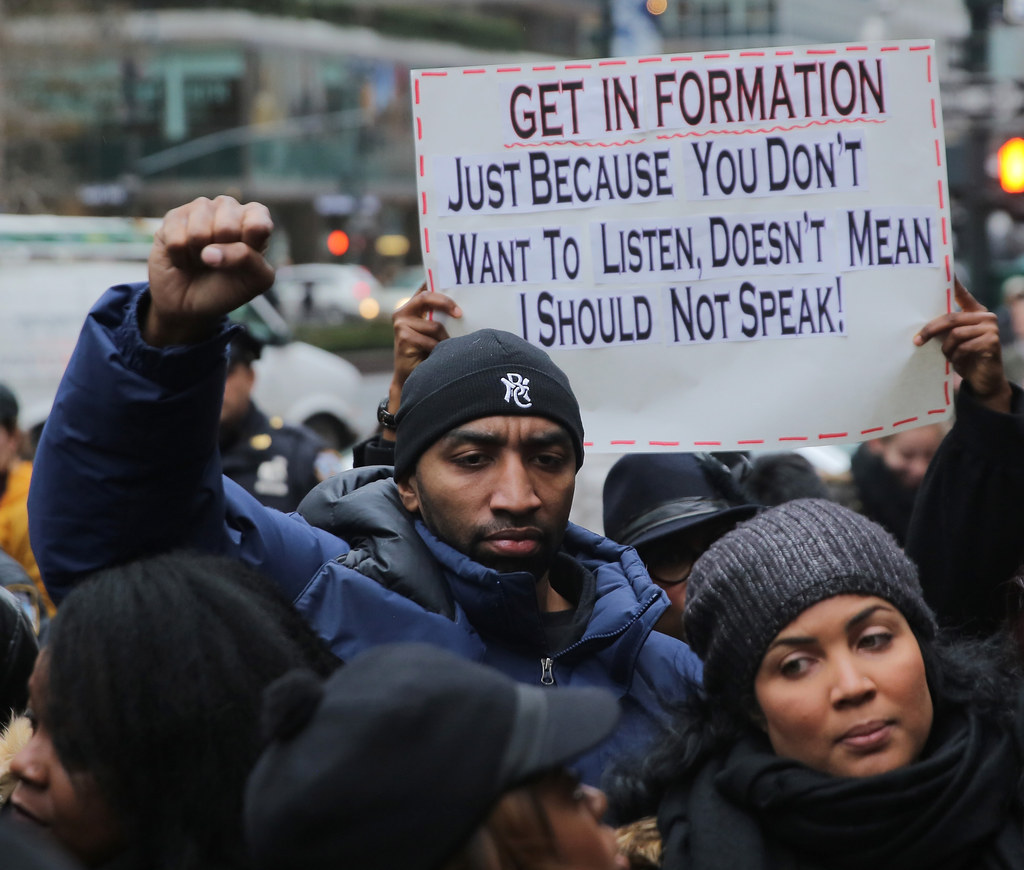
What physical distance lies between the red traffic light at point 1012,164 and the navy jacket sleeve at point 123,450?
11.4m

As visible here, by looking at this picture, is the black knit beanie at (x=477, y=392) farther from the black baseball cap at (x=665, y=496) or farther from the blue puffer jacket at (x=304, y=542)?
the black baseball cap at (x=665, y=496)

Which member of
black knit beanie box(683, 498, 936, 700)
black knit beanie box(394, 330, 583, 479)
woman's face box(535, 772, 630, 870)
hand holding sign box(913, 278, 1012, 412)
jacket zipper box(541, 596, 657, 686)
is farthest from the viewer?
hand holding sign box(913, 278, 1012, 412)

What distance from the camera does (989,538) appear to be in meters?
2.82

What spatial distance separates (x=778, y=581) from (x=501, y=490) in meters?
0.60

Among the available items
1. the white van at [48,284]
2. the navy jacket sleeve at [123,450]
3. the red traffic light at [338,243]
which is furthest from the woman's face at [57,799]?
the red traffic light at [338,243]

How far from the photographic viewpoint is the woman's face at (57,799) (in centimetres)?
175

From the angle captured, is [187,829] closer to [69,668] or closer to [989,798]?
[69,668]

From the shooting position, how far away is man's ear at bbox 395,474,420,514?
280cm

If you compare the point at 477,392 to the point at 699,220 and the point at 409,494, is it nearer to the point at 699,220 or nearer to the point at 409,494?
the point at 409,494

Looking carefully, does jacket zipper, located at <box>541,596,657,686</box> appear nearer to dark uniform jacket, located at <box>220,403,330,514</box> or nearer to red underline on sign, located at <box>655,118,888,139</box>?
red underline on sign, located at <box>655,118,888,139</box>

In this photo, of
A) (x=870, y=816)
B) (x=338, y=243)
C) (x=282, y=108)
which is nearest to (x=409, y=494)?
(x=870, y=816)

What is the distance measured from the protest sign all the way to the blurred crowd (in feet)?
0.81

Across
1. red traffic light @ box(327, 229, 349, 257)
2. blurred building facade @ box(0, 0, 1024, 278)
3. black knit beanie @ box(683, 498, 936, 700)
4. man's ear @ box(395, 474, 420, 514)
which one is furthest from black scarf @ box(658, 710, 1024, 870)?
red traffic light @ box(327, 229, 349, 257)

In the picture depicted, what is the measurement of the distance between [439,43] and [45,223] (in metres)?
38.3
